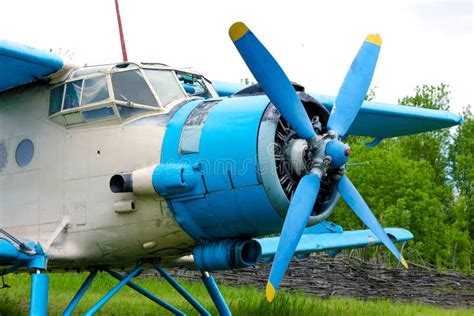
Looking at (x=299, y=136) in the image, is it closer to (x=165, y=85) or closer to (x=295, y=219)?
(x=295, y=219)

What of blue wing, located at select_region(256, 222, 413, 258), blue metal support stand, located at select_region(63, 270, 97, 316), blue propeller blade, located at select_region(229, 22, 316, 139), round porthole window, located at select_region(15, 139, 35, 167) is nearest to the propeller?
blue propeller blade, located at select_region(229, 22, 316, 139)

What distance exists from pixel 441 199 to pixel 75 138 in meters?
45.9

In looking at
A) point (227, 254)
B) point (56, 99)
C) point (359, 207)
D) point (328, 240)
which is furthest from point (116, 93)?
point (328, 240)

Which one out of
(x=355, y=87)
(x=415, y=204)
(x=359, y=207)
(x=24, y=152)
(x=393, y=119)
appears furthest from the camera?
(x=415, y=204)

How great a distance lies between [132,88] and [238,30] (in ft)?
5.89

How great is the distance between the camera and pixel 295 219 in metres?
7.44

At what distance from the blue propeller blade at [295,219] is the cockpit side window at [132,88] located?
2.18 m

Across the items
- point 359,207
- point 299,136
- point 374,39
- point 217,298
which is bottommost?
point 217,298

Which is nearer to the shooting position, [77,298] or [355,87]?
[355,87]

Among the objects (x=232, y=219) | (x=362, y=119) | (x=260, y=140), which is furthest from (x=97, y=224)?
(x=362, y=119)

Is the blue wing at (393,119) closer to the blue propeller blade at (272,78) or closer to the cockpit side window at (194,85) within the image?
the cockpit side window at (194,85)

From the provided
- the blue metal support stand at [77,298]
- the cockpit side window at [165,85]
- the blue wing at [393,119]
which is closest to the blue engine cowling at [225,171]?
the cockpit side window at [165,85]

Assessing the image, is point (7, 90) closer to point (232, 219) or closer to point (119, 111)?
point (119, 111)

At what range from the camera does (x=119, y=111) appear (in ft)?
28.4
